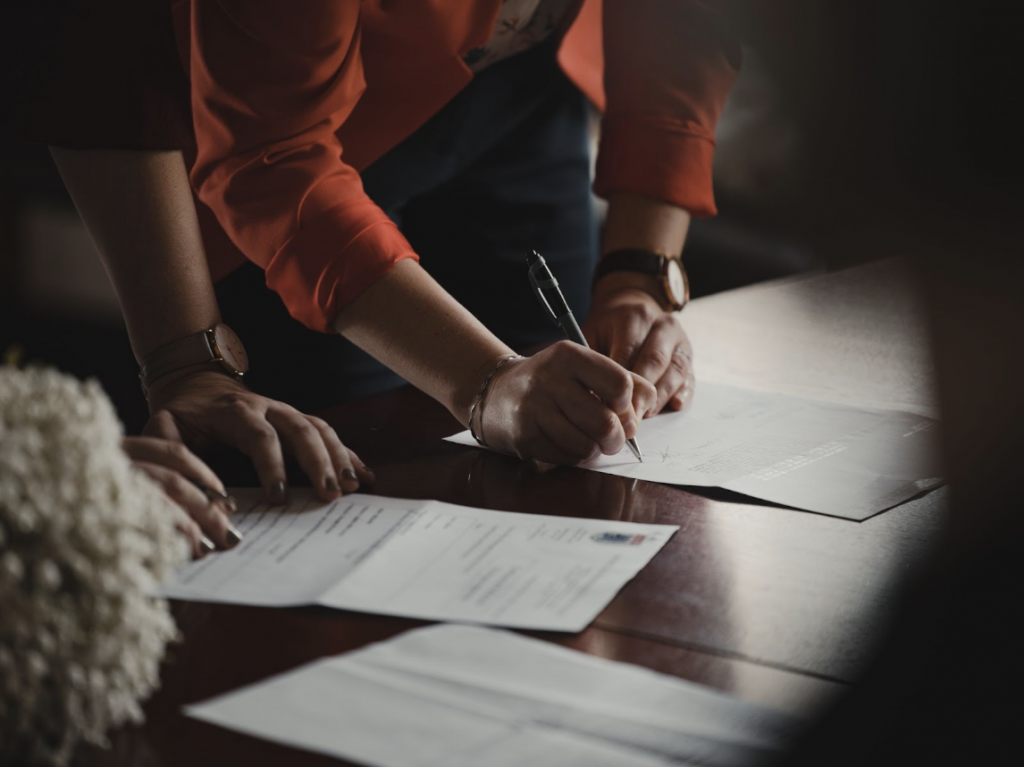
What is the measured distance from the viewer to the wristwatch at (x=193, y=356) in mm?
1030

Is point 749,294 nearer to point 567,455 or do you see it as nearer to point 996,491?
point 567,455

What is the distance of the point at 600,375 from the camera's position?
96 cm

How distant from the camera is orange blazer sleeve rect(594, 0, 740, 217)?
1.42 meters

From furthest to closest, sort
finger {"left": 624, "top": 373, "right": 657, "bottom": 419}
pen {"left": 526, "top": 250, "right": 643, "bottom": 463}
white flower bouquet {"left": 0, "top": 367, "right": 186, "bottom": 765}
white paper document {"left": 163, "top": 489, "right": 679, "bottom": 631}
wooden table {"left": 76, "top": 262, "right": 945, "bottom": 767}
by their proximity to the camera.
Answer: pen {"left": 526, "top": 250, "right": 643, "bottom": 463} → finger {"left": 624, "top": 373, "right": 657, "bottom": 419} → white paper document {"left": 163, "top": 489, "right": 679, "bottom": 631} → wooden table {"left": 76, "top": 262, "right": 945, "bottom": 767} → white flower bouquet {"left": 0, "top": 367, "right": 186, "bottom": 765}

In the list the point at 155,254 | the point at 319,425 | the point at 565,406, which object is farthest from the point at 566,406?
the point at 155,254

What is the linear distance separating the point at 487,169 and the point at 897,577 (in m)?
0.88

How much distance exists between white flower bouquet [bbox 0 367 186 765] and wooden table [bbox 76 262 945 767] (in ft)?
0.18

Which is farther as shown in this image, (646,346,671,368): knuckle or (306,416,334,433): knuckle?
(646,346,671,368): knuckle

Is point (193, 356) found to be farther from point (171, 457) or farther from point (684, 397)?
point (684, 397)

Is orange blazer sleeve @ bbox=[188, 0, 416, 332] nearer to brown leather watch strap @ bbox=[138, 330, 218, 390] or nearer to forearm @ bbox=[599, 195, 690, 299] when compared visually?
brown leather watch strap @ bbox=[138, 330, 218, 390]

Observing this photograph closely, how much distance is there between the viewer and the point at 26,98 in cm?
103

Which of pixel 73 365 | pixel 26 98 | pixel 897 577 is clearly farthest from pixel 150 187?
pixel 73 365

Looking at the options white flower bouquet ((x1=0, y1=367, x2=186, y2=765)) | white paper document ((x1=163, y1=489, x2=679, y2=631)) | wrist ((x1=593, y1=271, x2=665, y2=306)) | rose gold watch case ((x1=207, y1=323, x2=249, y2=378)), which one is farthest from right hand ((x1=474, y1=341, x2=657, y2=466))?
white flower bouquet ((x1=0, y1=367, x2=186, y2=765))

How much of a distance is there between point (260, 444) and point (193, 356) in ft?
0.57
